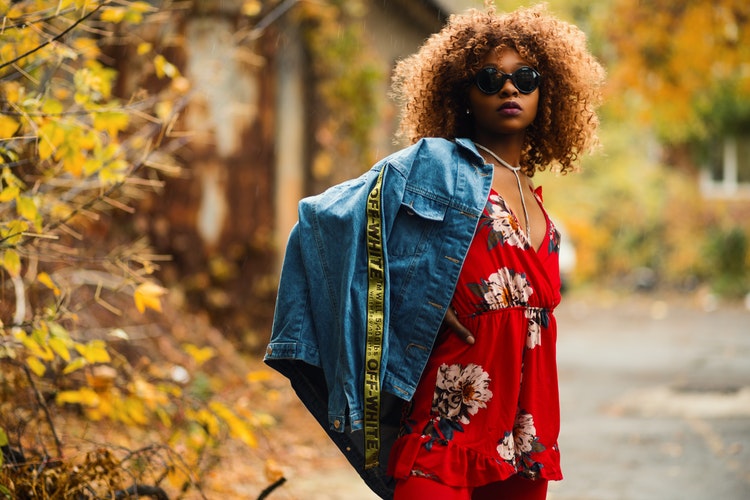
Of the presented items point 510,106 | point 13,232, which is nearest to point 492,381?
point 510,106

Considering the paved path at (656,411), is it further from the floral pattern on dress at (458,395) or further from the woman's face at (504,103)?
the woman's face at (504,103)

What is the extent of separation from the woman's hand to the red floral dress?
0.08 ft

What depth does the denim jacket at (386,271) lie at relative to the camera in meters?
2.56

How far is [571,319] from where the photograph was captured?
15.6 metres

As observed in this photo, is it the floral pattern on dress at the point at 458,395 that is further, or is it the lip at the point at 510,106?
the lip at the point at 510,106

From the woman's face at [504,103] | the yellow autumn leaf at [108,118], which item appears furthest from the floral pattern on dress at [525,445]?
the yellow autumn leaf at [108,118]

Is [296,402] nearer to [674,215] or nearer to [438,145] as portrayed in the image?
A: [438,145]

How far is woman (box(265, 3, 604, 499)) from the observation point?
2.56 meters

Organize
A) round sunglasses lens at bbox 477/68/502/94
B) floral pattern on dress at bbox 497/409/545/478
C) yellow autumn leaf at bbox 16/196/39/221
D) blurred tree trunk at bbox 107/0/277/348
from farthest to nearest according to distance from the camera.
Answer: blurred tree trunk at bbox 107/0/277/348
yellow autumn leaf at bbox 16/196/39/221
round sunglasses lens at bbox 477/68/502/94
floral pattern on dress at bbox 497/409/545/478

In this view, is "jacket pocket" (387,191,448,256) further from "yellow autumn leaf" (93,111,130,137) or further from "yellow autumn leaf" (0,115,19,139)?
"yellow autumn leaf" (0,115,19,139)

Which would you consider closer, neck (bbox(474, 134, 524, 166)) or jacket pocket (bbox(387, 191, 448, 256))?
jacket pocket (bbox(387, 191, 448, 256))

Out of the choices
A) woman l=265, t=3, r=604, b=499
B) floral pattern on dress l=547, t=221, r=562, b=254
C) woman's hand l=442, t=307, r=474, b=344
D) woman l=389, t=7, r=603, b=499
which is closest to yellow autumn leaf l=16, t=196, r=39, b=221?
woman l=265, t=3, r=604, b=499

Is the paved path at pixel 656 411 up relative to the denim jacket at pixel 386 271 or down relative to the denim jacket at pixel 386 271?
down

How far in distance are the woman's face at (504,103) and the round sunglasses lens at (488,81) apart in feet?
0.04
